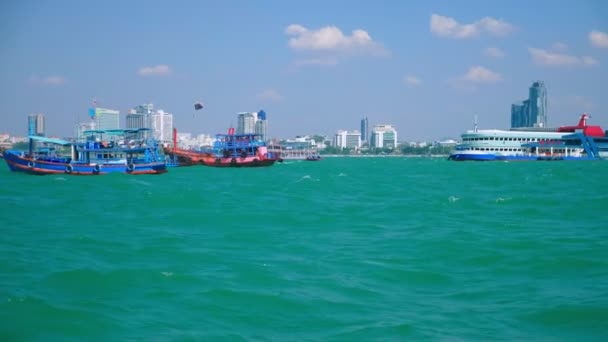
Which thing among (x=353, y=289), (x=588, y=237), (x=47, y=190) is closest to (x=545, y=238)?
→ (x=588, y=237)

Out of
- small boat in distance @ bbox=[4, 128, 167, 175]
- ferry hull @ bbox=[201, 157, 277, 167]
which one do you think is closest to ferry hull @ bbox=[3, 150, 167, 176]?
small boat in distance @ bbox=[4, 128, 167, 175]

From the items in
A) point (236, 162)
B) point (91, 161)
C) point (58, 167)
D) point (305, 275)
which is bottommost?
point (305, 275)

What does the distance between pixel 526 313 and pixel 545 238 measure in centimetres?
723

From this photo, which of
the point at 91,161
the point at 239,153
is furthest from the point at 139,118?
the point at 91,161

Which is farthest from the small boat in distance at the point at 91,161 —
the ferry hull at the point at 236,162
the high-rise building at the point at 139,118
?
the high-rise building at the point at 139,118

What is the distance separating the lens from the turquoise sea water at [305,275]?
8539mm

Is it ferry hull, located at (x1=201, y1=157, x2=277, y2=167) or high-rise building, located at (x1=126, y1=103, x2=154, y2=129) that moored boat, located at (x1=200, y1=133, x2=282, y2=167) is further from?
high-rise building, located at (x1=126, y1=103, x2=154, y2=129)

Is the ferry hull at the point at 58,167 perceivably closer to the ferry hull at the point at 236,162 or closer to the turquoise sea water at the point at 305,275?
the ferry hull at the point at 236,162

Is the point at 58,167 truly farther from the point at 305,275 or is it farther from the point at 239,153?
the point at 305,275

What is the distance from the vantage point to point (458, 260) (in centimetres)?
1295

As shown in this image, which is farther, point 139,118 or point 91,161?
point 139,118

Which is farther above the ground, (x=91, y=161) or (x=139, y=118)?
(x=139, y=118)

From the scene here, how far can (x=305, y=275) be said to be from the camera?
37.8 ft

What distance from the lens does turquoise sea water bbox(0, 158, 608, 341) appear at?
28.0 ft
